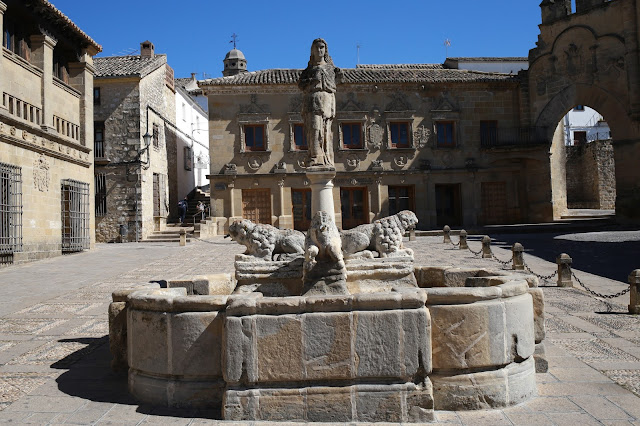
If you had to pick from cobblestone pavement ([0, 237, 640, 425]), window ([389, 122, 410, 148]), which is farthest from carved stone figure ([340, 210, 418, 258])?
window ([389, 122, 410, 148])

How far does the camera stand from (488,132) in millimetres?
26297

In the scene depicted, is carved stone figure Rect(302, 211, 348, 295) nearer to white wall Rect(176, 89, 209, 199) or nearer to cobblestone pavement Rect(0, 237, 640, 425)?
cobblestone pavement Rect(0, 237, 640, 425)

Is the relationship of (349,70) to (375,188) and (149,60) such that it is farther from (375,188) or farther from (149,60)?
(149,60)

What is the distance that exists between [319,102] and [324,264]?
8.60ft

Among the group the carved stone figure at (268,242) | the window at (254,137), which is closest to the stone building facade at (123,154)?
the window at (254,137)

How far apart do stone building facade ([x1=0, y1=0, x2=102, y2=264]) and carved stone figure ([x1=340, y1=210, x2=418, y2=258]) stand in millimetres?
11875

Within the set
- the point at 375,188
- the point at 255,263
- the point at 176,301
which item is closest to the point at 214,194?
the point at 375,188

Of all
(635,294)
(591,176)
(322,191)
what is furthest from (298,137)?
(635,294)

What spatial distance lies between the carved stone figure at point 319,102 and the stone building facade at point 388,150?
58.4ft

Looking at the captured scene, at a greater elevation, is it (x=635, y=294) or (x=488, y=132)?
(x=488, y=132)

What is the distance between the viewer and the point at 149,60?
26.6m

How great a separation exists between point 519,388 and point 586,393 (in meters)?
0.58

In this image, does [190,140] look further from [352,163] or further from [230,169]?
[352,163]

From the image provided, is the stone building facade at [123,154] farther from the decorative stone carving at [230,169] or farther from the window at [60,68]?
the window at [60,68]
